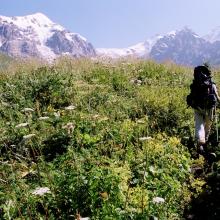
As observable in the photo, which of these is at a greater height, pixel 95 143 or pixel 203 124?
pixel 203 124

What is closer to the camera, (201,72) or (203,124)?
(201,72)

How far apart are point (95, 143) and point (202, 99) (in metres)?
3.24

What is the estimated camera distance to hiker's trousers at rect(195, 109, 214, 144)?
1207 cm

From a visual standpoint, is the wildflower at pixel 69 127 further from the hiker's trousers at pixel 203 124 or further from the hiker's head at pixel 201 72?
the hiker's head at pixel 201 72

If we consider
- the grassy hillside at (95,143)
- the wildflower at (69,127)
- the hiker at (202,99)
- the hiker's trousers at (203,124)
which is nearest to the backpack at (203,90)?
the hiker at (202,99)

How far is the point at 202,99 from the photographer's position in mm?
12109

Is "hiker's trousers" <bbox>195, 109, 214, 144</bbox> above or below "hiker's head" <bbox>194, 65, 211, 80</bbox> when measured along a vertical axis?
below

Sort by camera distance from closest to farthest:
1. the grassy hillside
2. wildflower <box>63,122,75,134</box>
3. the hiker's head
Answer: the grassy hillside < wildflower <box>63,122,75,134</box> < the hiker's head

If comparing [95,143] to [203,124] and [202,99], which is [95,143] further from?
[203,124]

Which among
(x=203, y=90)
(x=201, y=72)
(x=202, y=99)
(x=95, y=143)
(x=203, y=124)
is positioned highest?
(x=201, y=72)

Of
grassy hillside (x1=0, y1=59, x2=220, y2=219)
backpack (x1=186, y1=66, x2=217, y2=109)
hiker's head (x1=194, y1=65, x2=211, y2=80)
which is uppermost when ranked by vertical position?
hiker's head (x1=194, y1=65, x2=211, y2=80)

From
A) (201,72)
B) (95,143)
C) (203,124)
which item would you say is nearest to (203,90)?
(201,72)

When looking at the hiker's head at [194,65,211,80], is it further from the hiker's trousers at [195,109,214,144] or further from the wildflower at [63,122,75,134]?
the wildflower at [63,122,75,134]

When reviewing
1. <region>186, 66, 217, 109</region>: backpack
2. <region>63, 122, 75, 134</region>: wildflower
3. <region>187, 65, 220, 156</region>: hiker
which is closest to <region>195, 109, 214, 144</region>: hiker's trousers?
<region>187, 65, 220, 156</region>: hiker
